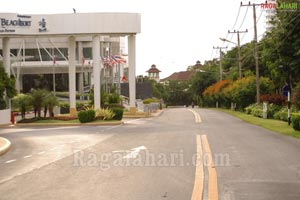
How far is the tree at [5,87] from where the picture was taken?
130 ft

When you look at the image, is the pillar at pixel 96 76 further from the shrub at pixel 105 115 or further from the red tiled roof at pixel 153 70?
the red tiled roof at pixel 153 70

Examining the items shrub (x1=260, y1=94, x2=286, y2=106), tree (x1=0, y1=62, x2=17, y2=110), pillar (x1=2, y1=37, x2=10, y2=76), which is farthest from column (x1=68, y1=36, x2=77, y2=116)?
shrub (x1=260, y1=94, x2=286, y2=106)

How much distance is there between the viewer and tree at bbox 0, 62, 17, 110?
39775mm

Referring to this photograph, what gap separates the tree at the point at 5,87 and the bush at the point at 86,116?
22.0 feet

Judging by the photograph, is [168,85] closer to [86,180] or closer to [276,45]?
[276,45]

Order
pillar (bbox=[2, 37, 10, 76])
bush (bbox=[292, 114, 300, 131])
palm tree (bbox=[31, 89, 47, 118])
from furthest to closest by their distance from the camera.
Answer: pillar (bbox=[2, 37, 10, 76])
palm tree (bbox=[31, 89, 47, 118])
bush (bbox=[292, 114, 300, 131])

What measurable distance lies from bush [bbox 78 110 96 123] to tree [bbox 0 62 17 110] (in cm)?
671

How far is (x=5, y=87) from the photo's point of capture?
40469mm

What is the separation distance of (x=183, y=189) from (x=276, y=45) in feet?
71.2

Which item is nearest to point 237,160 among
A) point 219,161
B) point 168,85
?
point 219,161

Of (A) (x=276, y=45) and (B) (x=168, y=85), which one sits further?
(B) (x=168, y=85)

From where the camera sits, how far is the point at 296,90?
38.6 m

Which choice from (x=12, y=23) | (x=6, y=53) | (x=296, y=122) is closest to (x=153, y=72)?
(x=6, y=53)

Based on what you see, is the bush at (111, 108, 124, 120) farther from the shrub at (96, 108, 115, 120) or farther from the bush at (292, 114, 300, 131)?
the bush at (292, 114, 300, 131)
